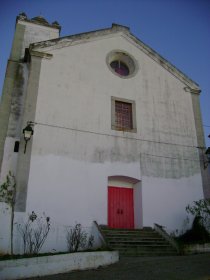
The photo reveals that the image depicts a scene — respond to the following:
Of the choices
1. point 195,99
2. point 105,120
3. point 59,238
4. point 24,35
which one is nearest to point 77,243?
point 59,238

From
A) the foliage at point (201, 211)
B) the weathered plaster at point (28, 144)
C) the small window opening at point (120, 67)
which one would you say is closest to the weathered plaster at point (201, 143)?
the foliage at point (201, 211)

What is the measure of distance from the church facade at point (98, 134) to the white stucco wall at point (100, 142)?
0.13ft

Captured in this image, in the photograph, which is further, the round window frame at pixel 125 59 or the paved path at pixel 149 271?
the round window frame at pixel 125 59

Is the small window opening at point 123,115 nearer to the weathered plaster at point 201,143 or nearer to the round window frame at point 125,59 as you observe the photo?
the round window frame at point 125,59

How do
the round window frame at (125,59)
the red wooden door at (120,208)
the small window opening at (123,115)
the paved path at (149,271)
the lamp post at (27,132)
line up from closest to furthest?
the paved path at (149,271), the lamp post at (27,132), the red wooden door at (120,208), the small window opening at (123,115), the round window frame at (125,59)

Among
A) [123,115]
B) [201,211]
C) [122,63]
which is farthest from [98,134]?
[201,211]

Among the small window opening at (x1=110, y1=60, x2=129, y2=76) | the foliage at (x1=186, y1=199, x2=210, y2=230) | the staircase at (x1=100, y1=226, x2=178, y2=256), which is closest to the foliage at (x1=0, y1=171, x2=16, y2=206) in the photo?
the staircase at (x1=100, y1=226, x2=178, y2=256)

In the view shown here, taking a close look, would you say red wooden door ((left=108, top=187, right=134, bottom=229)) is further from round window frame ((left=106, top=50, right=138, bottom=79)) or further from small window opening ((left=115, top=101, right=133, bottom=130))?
round window frame ((left=106, top=50, right=138, bottom=79))

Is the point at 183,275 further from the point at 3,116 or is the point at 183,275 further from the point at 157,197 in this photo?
the point at 3,116

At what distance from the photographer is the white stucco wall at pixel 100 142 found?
10.7 m

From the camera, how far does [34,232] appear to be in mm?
9586

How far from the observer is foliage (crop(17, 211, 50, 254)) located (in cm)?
930

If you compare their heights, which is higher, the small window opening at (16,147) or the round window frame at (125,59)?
the round window frame at (125,59)

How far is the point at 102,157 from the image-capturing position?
38.4 ft
